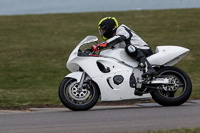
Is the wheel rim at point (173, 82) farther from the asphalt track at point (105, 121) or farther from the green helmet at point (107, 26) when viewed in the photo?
the green helmet at point (107, 26)

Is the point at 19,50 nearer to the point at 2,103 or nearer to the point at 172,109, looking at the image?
the point at 2,103

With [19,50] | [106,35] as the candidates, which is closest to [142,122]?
[106,35]

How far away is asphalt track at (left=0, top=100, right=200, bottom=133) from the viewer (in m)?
5.58

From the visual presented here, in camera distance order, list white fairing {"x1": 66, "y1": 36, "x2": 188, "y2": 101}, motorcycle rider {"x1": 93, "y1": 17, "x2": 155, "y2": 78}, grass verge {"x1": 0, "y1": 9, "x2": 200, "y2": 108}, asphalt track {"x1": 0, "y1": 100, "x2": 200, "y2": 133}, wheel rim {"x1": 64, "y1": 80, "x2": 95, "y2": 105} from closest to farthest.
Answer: asphalt track {"x1": 0, "y1": 100, "x2": 200, "y2": 133}
wheel rim {"x1": 64, "y1": 80, "x2": 95, "y2": 105}
white fairing {"x1": 66, "y1": 36, "x2": 188, "y2": 101}
motorcycle rider {"x1": 93, "y1": 17, "x2": 155, "y2": 78}
grass verge {"x1": 0, "y1": 9, "x2": 200, "y2": 108}

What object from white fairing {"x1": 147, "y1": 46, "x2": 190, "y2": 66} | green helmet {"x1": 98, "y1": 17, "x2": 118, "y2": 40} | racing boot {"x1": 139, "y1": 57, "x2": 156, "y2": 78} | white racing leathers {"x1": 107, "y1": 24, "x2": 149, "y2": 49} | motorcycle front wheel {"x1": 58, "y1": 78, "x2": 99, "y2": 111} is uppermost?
green helmet {"x1": 98, "y1": 17, "x2": 118, "y2": 40}

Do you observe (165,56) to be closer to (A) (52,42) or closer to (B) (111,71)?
(B) (111,71)

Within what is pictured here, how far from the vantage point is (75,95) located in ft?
24.2

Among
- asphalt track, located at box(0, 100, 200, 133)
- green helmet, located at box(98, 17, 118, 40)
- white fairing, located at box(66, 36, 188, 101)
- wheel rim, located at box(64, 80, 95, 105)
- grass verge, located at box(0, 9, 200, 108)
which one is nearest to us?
asphalt track, located at box(0, 100, 200, 133)

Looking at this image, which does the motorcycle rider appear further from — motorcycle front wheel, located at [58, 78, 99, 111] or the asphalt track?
the asphalt track

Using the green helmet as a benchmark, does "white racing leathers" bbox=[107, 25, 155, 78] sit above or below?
below

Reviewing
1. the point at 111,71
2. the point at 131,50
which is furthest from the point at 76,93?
the point at 131,50

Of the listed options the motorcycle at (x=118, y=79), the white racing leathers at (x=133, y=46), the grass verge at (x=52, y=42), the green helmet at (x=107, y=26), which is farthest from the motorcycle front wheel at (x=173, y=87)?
the grass verge at (x=52, y=42)

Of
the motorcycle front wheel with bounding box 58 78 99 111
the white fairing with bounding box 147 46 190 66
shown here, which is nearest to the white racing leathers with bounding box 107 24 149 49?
the white fairing with bounding box 147 46 190 66

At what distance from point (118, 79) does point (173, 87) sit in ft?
3.29
